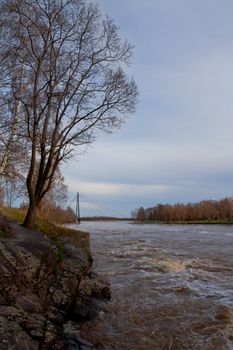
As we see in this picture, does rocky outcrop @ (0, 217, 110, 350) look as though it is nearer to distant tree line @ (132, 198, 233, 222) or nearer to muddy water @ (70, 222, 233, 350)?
muddy water @ (70, 222, 233, 350)

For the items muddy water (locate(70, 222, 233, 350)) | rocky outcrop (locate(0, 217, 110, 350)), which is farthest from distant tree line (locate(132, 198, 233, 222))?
rocky outcrop (locate(0, 217, 110, 350))

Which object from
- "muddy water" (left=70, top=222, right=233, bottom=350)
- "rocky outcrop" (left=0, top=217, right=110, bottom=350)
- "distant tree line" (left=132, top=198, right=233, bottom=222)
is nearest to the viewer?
"rocky outcrop" (left=0, top=217, right=110, bottom=350)

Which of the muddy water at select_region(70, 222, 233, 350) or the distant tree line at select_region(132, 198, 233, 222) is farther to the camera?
the distant tree line at select_region(132, 198, 233, 222)

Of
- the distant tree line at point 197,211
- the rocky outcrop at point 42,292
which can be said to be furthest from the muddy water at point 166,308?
the distant tree line at point 197,211

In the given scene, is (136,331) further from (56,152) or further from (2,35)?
(2,35)

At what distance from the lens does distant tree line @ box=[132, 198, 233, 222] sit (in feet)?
363

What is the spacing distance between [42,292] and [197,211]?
358ft

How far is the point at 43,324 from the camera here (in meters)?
7.55

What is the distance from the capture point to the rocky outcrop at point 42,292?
6973 mm

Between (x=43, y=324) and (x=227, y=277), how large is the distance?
32.9ft

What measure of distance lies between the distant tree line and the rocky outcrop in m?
102

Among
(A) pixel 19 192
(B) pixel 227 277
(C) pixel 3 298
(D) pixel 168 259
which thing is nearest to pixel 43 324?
(C) pixel 3 298

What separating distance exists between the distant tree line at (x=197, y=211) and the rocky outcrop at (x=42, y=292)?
4024 inches

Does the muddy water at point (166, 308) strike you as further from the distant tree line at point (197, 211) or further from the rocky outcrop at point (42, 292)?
the distant tree line at point (197, 211)
